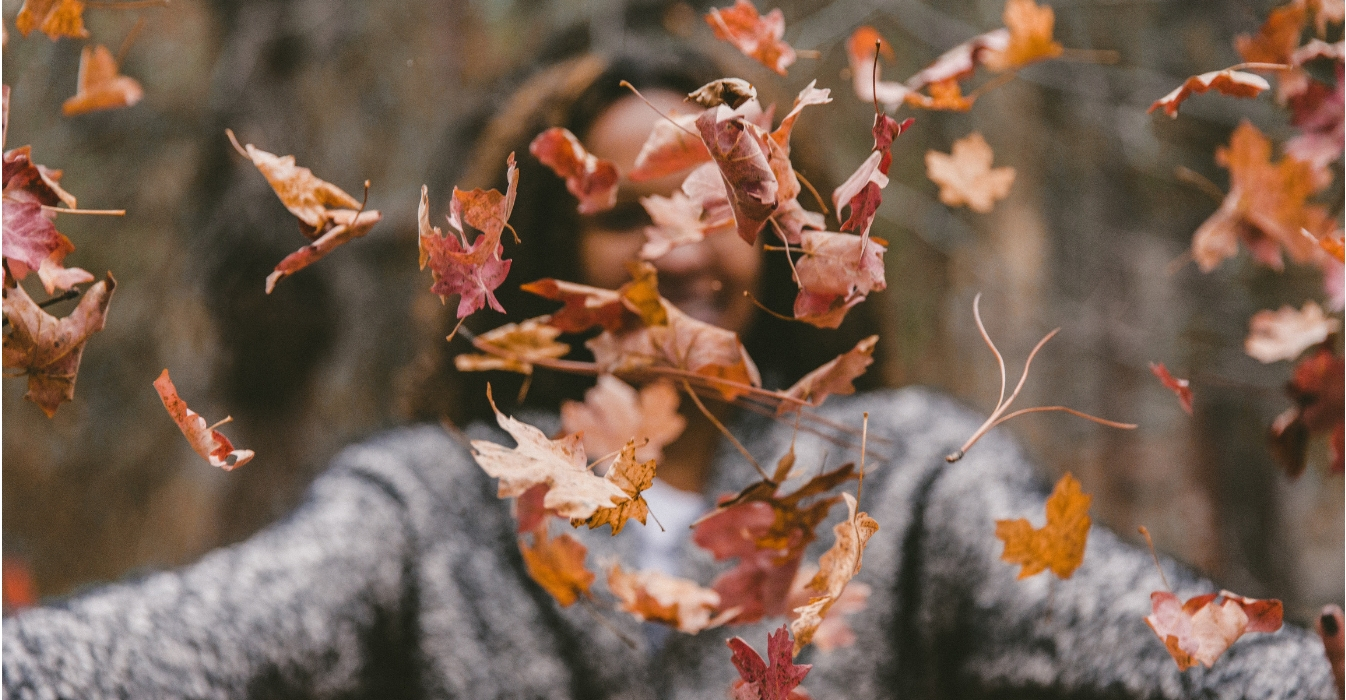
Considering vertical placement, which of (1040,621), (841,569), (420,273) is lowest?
(420,273)

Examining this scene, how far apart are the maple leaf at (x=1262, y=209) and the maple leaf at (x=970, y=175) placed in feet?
0.36

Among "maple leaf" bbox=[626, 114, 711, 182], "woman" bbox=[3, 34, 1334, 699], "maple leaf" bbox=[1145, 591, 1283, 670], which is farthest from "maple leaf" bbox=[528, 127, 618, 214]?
"maple leaf" bbox=[1145, 591, 1283, 670]

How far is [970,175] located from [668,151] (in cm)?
17

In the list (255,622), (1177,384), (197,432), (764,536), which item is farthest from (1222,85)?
(255,622)

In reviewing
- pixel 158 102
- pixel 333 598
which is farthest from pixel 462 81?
pixel 333 598

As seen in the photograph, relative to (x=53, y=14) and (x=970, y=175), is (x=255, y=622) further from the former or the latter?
(x=970, y=175)

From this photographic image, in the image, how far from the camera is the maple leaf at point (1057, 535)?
28cm

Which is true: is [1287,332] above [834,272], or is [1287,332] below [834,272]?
below

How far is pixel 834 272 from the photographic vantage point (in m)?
0.22

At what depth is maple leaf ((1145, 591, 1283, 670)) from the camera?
0.25 meters

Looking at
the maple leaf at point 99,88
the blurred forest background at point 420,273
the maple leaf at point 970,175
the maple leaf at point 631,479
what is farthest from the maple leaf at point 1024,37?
the blurred forest background at point 420,273

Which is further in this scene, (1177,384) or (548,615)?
(548,615)

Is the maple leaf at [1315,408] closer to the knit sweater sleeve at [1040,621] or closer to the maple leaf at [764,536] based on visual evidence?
the knit sweater sleeve at [1040,621]

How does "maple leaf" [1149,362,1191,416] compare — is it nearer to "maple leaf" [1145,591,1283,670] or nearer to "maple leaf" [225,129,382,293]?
"maple leaf" [1145,591,1283,670]
